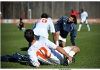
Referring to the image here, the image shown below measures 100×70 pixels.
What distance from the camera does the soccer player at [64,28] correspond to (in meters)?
11.4

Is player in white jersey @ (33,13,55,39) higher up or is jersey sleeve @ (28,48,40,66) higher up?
player in white jersey @ (33,13,55,39)

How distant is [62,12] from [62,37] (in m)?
33.2

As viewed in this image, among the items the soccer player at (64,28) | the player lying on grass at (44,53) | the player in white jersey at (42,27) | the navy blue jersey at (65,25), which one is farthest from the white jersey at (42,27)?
the player lying on grass at (44,53)

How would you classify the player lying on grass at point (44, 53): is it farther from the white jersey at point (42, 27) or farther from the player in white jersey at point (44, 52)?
the white jersey at point (42, 27)

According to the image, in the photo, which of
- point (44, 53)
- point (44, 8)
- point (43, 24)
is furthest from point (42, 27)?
point (44, 8)

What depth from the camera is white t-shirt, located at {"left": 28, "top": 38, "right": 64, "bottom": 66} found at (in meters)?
7.73

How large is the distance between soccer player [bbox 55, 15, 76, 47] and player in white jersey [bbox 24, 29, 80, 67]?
302cm

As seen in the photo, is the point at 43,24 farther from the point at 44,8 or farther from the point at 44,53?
the point at 44,8

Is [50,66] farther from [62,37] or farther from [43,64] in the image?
[62,37]

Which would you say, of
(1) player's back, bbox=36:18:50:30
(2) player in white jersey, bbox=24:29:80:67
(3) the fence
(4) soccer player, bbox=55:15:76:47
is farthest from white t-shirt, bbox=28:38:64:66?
(3) the fence

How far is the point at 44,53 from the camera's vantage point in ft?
25.8

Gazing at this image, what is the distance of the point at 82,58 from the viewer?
32.4ft

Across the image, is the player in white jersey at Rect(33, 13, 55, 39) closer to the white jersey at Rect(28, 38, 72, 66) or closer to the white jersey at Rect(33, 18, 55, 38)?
the white jersey at Rect(33, 18, 55, 38)

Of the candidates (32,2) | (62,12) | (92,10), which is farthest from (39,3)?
(92,10)
